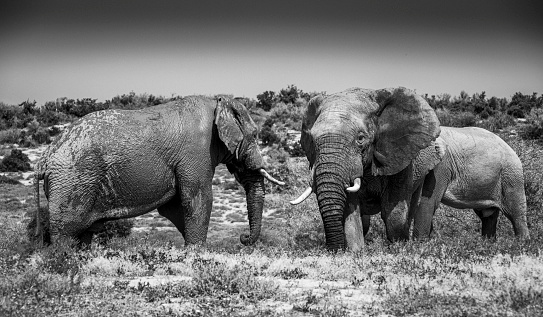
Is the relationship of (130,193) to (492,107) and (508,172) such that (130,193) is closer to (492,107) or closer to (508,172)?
(508,172)

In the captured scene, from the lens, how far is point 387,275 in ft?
29.9

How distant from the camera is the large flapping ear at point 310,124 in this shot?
12289 mm

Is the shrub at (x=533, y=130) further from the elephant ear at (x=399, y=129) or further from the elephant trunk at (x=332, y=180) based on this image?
the elephant trunk at (x=332, y=180)

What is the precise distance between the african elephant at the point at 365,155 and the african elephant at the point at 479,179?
1250mm

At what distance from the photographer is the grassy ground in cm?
760

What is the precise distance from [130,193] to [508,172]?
8.16m

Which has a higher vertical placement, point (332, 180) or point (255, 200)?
point (332, 180)

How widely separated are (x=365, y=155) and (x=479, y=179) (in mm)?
4523

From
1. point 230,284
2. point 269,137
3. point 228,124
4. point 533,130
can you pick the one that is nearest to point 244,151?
point 228,124

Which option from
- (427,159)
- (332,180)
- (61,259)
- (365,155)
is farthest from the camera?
(427,159)

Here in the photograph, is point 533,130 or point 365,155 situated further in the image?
point 533,130

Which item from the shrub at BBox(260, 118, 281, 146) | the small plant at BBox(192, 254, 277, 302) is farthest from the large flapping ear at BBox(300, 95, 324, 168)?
the shrub at BBox(260, 118, 281, 146)

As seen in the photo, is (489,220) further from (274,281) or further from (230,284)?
(230,284)

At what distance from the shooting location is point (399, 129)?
39.8 feet
